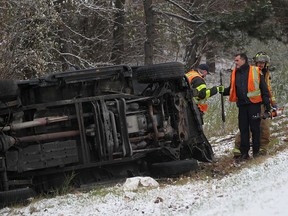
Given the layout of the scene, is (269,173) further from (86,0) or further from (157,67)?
(86,0)

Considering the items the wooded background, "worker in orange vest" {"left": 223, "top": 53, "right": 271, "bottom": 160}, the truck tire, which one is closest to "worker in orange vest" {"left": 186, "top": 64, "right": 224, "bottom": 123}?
"worker in orange vest" {"left": 223, "top": 53, "right": 271, "bottom": 160}

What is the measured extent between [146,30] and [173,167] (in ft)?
36.6

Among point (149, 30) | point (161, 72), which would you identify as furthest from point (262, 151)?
point (149, 30)

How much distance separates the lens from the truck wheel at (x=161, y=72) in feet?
24.2

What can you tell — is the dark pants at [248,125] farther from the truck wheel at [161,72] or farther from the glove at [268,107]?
the truck wheel at [161,72]

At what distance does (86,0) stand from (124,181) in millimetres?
9376

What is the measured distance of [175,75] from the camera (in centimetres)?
739

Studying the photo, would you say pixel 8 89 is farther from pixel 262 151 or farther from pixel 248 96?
pixel 262 151

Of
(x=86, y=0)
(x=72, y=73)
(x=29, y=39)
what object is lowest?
(x=72, y=73)

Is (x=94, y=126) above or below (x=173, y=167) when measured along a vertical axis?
above

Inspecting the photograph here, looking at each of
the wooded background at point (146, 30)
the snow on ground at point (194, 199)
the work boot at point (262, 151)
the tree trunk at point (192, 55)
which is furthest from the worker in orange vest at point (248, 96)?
the tree trunk at point (192, 55)

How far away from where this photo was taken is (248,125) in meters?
8.07

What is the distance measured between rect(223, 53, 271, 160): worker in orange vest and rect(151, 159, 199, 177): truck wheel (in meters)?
1.06

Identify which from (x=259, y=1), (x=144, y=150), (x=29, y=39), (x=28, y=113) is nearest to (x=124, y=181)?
(x=144, y=150)
